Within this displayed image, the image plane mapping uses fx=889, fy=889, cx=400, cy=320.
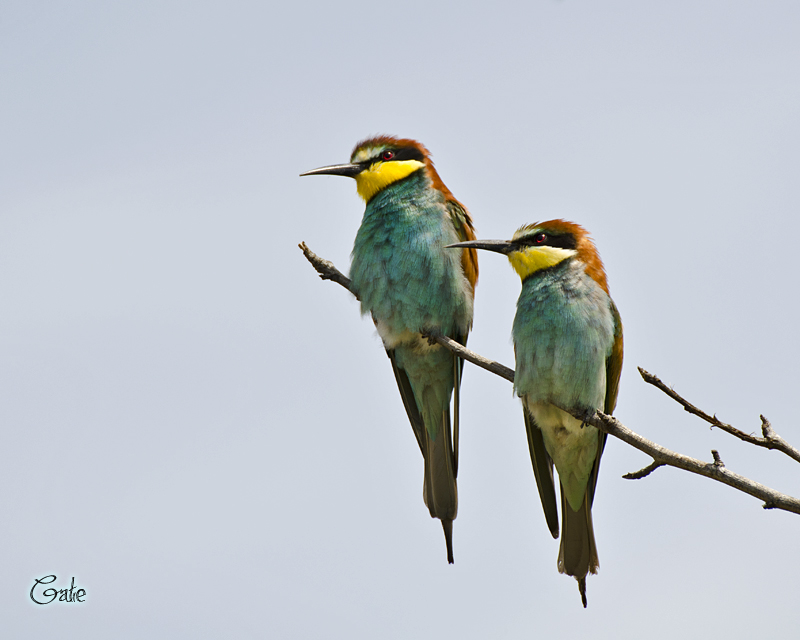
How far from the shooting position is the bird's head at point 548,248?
148 inches

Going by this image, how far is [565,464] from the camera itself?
3760 millimetres

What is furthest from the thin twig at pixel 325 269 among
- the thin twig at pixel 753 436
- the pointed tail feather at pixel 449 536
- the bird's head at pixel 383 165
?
the thin twig at pixel 753 436

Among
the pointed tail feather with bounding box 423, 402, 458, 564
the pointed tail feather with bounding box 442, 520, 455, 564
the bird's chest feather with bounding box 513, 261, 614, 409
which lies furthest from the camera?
the pointed tail feather with bounding box 423, 402, 458, 564

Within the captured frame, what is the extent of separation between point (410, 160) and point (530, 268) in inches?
35.9

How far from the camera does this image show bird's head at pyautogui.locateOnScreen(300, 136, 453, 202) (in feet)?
14.0

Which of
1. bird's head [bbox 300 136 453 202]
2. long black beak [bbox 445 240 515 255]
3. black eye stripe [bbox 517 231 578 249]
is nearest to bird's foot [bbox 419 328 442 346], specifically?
long black beak [bbox 445 240 515 255]

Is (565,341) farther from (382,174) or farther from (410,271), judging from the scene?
(382,174)

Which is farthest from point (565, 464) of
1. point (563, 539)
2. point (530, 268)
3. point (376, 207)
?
point (376, 207)

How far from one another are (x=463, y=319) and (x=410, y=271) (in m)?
0.34

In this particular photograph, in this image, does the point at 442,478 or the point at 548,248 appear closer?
the point at 548,248

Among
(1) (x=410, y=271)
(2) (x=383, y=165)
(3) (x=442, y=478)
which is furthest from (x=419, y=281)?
(3) (x=442, y=478)

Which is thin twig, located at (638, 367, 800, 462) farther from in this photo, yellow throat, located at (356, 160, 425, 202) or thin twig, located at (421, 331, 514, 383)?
yellow throat, located at (356, 160, 425, 202)

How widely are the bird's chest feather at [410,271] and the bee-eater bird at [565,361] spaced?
24 cm

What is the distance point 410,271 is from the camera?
3.99m
